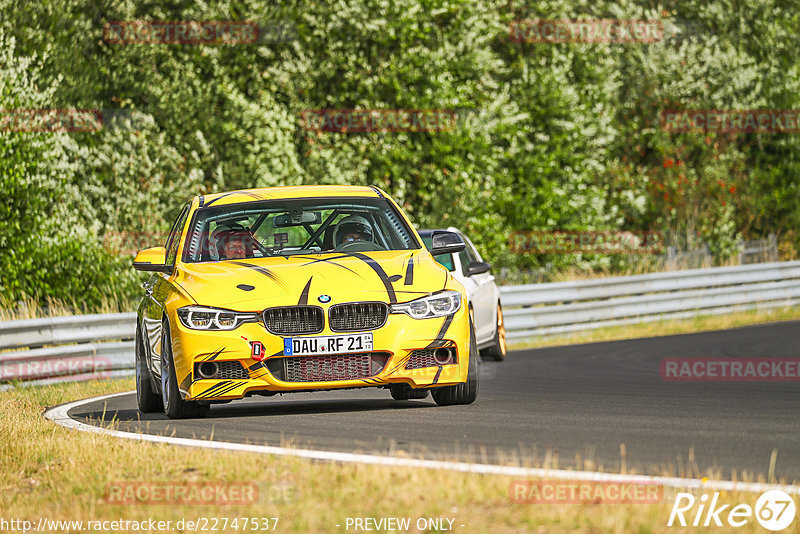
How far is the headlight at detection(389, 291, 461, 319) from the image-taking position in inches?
352

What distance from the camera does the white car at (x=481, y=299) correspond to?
14.7 meters

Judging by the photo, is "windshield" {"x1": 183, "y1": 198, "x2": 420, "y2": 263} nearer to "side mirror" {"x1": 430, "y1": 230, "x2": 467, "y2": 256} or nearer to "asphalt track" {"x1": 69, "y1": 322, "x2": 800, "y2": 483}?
"side mirror" {"x1": 430, "y1": 230, "x2": 467, "y2": 256}

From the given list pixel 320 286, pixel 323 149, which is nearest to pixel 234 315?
pixel 320 286

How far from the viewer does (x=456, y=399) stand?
382 inches

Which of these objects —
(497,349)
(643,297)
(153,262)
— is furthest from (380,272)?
(643,297)

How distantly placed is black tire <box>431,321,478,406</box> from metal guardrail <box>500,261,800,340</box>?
1050 centimetres

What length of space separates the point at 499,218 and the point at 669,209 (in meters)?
6.90

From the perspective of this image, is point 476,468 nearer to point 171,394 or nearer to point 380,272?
point 380,272

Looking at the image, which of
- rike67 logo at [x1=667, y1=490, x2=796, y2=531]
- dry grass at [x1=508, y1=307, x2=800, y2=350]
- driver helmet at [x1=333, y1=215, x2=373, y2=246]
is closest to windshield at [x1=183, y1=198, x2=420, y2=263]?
driver helmet at [x1=333, y1=215, x2=373, y2=246]

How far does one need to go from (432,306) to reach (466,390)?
0.89 meters

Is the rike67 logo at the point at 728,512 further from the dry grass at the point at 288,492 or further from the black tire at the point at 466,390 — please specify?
the black tire at the point at 466,390

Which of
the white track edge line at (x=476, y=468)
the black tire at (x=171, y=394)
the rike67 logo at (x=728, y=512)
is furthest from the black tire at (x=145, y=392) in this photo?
the rike67 logo at (x=728, y=512)

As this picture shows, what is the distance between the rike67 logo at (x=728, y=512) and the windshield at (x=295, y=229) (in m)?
4.85

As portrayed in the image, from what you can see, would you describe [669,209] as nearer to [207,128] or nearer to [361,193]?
[207,128]
